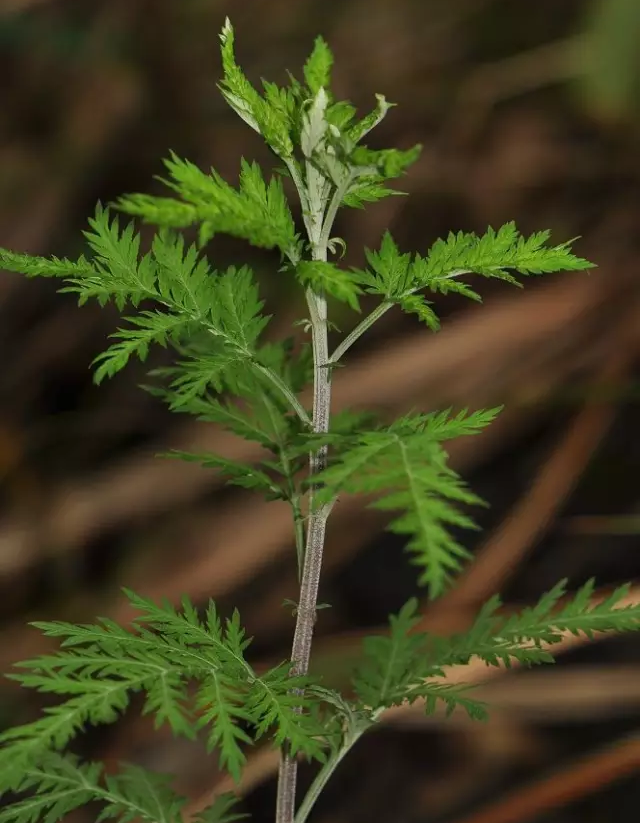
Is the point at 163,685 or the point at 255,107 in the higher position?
the point at 255,107

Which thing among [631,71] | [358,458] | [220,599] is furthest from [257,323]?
[631,71]

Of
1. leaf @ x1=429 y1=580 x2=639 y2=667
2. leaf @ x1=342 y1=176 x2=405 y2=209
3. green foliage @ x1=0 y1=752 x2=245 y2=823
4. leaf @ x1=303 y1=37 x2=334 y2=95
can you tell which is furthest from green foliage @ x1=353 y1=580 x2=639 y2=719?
leaf @ x1=303 y1=37 x2=334 y2=95

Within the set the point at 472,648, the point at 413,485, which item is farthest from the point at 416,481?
the point at 472,648

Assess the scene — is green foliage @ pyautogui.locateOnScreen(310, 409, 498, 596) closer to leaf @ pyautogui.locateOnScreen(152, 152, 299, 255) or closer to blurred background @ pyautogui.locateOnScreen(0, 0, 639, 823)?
Answer: leaf @ pyautogui.locateOnScreen(152, 152, 299, 255)

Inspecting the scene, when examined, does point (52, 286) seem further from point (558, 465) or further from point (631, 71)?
point (631, 71)

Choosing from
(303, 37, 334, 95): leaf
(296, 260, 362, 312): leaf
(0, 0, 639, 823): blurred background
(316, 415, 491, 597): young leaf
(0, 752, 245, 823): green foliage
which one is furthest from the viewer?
(0, 0, 639, 823): blurred background

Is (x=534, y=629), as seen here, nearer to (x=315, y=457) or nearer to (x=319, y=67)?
(x=315, y=457)
